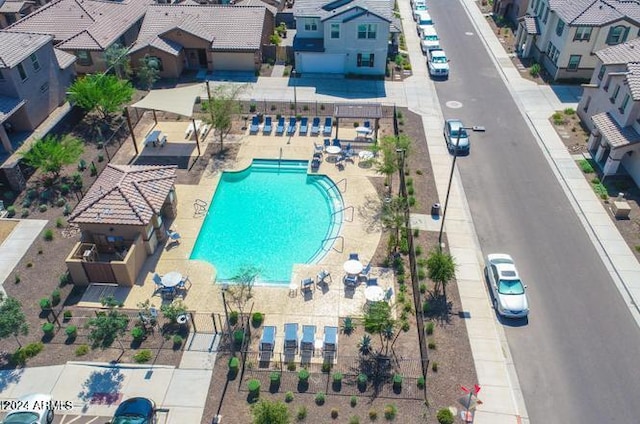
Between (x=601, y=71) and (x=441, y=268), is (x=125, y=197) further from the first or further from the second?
(x=601, y=71)

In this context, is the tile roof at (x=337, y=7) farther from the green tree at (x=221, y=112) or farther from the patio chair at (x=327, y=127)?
the green tree at (x=221, y=112)

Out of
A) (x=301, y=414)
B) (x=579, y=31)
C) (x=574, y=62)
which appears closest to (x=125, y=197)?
(x=301, y=414)

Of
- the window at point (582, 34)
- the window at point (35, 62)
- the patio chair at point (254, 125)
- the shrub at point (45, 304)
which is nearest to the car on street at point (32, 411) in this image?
the shrub at point (45, 304)

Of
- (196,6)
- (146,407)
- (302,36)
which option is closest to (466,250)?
(146,407)

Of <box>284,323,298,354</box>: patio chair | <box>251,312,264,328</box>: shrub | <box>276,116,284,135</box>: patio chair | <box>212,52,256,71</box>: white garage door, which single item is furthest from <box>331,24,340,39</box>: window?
<box>284,323,298,354</box>: patio chair

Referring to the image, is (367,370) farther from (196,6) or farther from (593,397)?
(196,6)

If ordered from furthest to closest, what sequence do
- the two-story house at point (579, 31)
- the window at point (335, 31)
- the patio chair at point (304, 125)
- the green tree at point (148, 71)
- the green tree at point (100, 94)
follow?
the window at point (335, 31) → the green tree at point (148, 71) → the two-story house at point (579, 31) → the patio chair at point (304, 125) → the green tree at point (100, 94)
